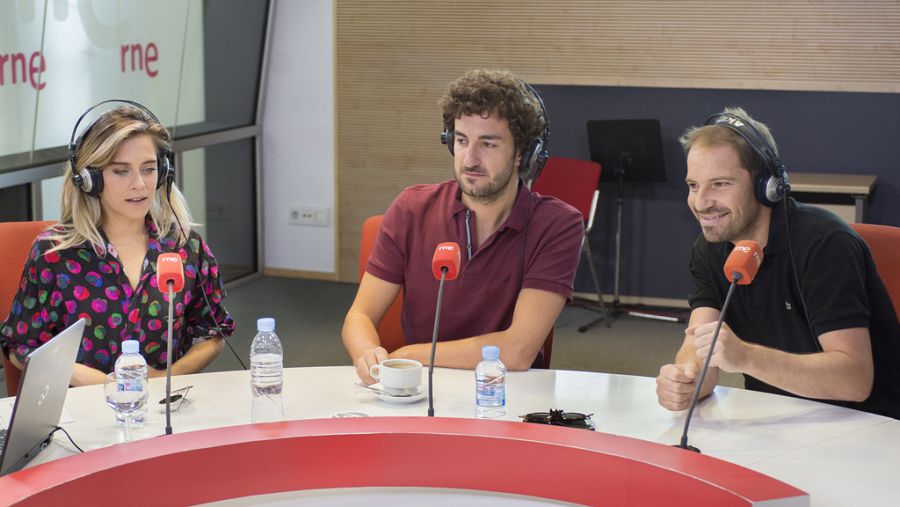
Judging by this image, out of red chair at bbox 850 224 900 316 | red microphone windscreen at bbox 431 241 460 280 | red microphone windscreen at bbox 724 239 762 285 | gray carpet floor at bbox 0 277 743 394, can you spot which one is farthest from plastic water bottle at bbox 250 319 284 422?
gray carpet floor at bbox 0 277 743 394

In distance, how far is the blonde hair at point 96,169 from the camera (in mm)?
2549

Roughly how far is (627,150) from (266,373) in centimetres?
363

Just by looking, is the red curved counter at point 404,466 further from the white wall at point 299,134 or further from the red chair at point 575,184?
the white wall at point 299,134

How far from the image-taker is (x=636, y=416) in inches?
83.8

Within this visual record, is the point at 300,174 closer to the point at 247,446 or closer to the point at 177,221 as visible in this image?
the point at 177,221

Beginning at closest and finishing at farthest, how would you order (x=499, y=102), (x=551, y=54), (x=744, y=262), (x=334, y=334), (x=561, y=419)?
(x=744, y=262) < (x=561, y=419) < (x=499, y=102) < (x=334, y=334) < (x=551, y=54)

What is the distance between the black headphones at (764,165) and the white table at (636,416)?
1.41 feet

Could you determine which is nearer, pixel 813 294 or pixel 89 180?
pixel 813 294

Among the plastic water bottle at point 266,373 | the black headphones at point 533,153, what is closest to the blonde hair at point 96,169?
the plastic water bottle at point 266,373

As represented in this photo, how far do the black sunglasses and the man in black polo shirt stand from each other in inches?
8.4

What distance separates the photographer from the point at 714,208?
2.37 metres

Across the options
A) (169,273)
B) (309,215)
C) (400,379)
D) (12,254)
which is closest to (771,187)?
(400,379)

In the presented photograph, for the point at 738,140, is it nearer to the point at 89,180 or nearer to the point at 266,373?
the point at 266,373

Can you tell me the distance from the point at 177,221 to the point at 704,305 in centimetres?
132
